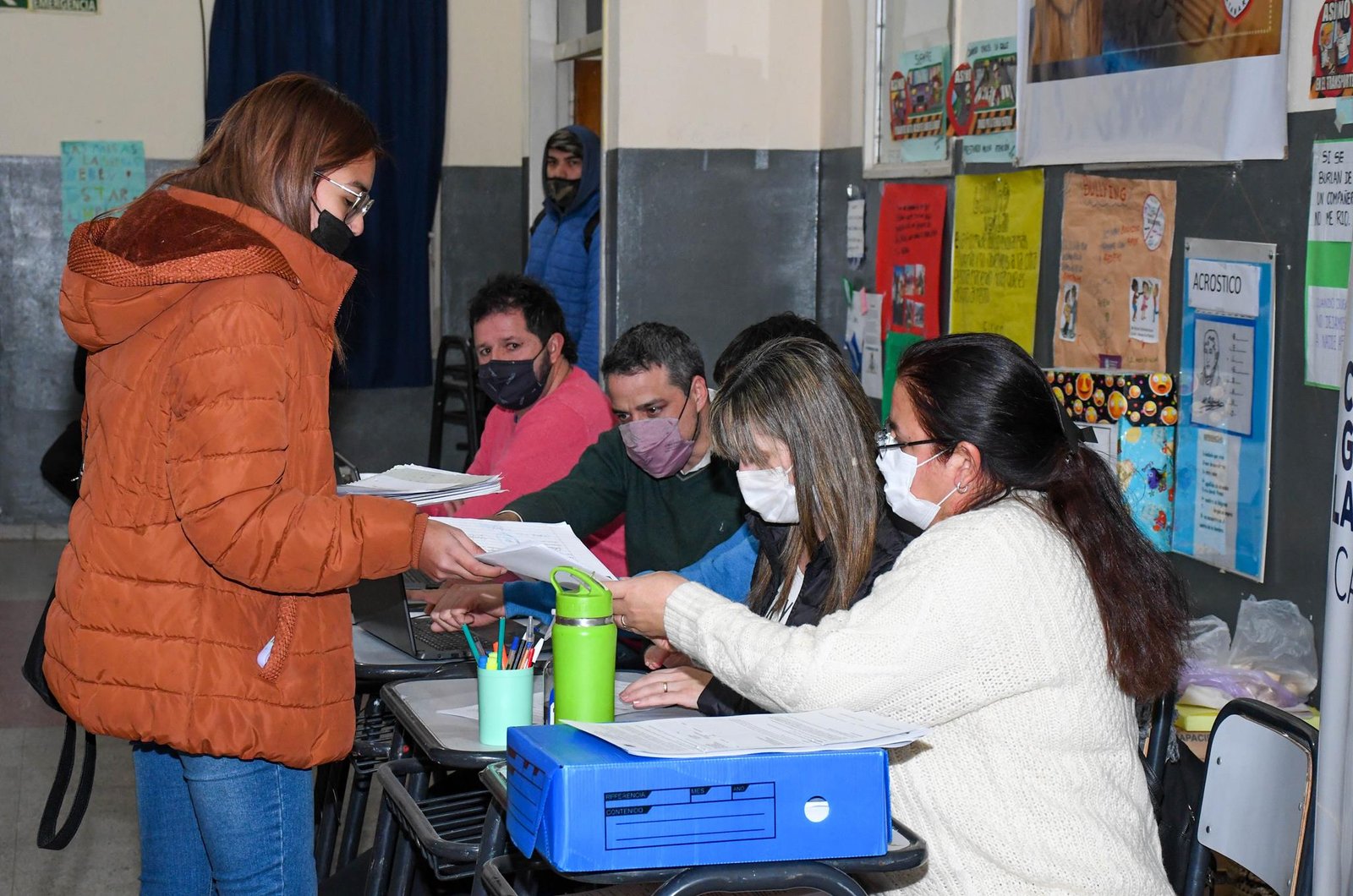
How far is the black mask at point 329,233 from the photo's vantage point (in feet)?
6.10

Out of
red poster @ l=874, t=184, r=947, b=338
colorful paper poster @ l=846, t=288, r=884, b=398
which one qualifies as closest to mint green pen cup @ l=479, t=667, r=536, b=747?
red poster @ l=874, t=184, r=947, b=338

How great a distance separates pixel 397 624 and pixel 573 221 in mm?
3030

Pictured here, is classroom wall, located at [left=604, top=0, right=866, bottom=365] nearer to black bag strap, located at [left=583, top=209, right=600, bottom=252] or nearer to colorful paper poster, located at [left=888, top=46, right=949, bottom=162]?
colorful paper poster, located at [left=888, top=46, right=949, bottom=162]

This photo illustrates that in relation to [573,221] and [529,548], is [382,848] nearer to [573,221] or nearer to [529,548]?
[529,548]

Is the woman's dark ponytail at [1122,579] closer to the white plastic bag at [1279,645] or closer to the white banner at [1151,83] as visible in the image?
the white plastic bag at [1279,645]

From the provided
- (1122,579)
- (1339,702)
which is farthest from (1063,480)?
(1339,702)

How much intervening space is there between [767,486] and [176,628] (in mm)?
806

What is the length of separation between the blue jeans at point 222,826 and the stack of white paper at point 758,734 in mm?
590

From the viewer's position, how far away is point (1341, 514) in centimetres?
150

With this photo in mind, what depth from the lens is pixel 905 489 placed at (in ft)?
5.90

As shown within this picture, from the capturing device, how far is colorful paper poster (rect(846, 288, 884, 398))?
3852 mm

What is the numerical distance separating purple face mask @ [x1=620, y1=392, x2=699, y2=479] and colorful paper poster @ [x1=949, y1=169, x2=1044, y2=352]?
2.71 feet

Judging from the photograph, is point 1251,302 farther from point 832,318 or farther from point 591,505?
point 832,318

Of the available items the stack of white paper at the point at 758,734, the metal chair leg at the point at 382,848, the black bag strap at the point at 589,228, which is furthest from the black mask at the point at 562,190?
the stack of white paper at the point at 758,734
